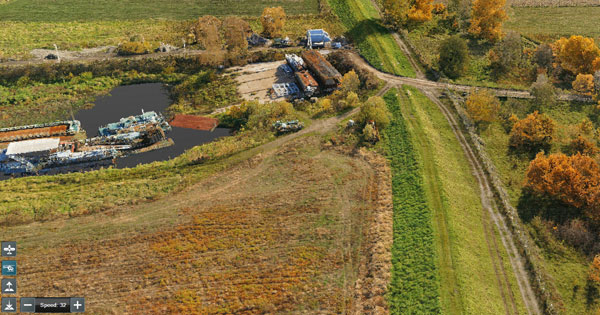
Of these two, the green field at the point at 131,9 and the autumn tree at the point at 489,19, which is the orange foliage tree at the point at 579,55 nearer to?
the autumn tree at the point at 489,19

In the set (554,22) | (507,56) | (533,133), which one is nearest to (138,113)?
(533,133)

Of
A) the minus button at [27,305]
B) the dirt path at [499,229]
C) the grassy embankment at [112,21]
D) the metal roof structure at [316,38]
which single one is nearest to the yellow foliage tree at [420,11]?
the grassy embankment at [112,21]

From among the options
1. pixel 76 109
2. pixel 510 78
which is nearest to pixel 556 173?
pixel 510 78

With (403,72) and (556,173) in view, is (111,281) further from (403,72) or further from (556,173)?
(403,72)

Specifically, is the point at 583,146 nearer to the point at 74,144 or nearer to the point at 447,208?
the point at 447,208

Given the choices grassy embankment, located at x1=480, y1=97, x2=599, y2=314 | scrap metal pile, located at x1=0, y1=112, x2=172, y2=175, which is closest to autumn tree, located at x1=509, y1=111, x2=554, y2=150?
grassy embankment, located at x1=480, y1=97, x2=599, y2=314

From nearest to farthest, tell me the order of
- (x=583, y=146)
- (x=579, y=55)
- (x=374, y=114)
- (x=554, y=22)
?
(x=583, y=146) < (x=374, y=114) < (x=579, y=55) < (x=554, y=22)
